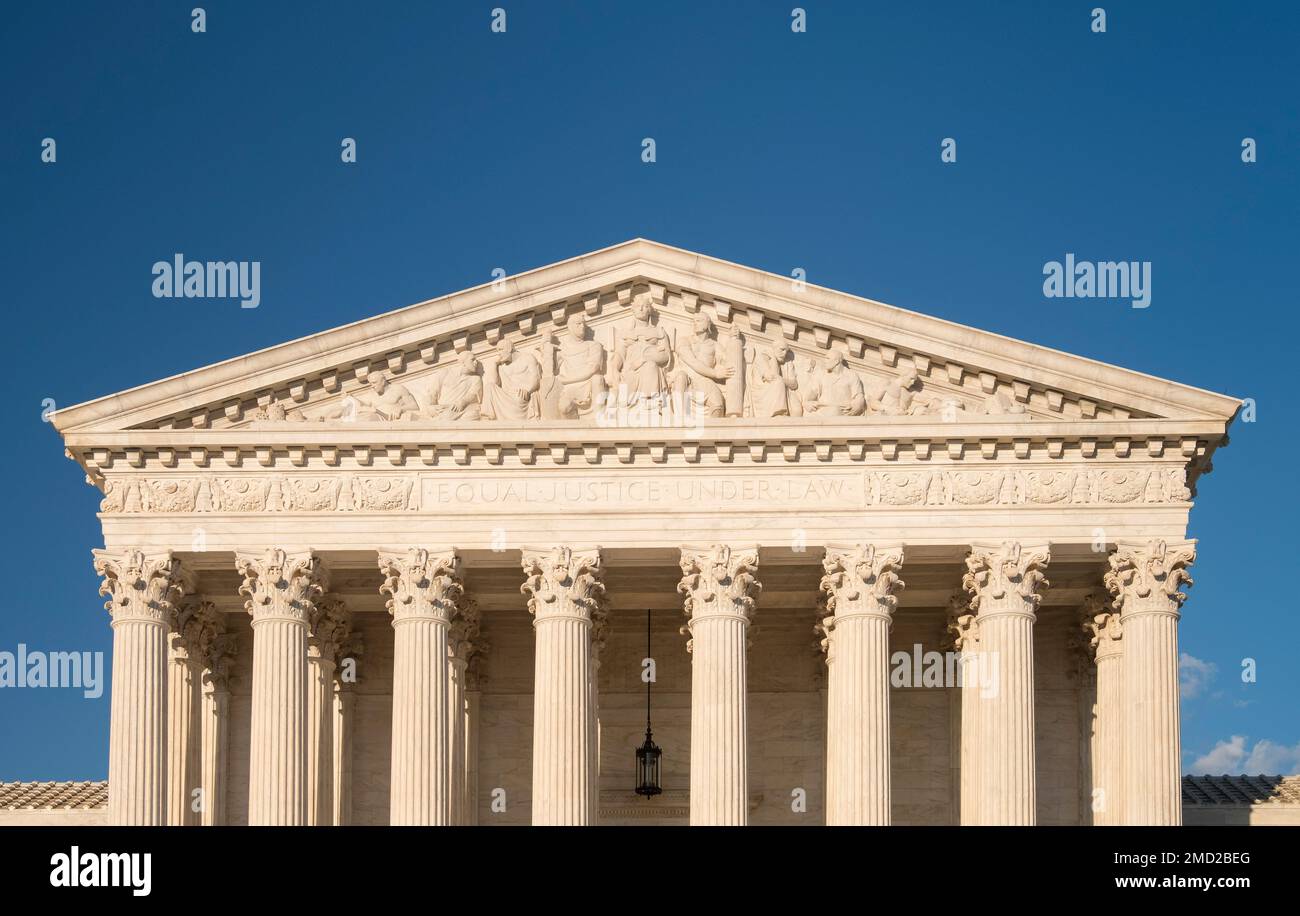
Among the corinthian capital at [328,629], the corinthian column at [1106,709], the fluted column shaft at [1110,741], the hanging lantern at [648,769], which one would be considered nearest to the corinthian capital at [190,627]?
the corinthian capital at [328,629]

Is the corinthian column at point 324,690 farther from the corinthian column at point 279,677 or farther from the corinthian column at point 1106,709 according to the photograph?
the corinthian column at point 1106,709

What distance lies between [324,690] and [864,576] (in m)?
14.9

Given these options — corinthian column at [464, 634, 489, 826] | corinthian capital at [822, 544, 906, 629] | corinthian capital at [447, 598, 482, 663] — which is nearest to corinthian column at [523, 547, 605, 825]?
corinthian capital at [447, 598, 482, 663]

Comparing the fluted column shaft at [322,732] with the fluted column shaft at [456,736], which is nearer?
the fluted column shaft at [456,736]

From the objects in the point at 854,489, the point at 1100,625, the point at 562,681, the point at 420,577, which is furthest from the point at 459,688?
the point at 1100,625

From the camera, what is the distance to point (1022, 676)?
5719cm

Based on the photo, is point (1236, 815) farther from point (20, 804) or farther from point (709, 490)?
point (20, 804)

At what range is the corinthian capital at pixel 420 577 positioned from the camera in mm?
57719

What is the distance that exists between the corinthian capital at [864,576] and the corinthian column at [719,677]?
1.96 metres

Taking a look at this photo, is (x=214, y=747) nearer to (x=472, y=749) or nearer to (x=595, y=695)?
(x=472, y=749)

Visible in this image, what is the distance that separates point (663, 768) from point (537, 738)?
27.9 ft

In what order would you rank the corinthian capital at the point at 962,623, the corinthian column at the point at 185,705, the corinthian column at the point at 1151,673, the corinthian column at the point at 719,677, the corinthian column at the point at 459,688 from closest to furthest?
the corinthian column at the point at 1151,673, the corinthian column at the point at 719,677, the corinthian column at the point at 459,688, the corinthian capital at the point at 962,623, the corinthian column at the point at 185,705
